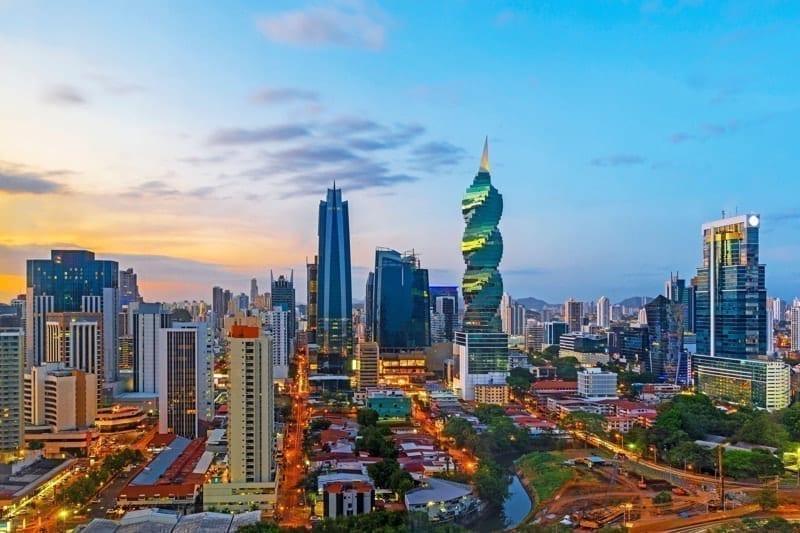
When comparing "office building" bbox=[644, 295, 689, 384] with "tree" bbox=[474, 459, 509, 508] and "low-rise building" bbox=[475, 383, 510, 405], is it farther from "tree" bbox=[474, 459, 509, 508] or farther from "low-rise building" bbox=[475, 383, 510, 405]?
"tree" bbox=[474, 459, 509, 508]

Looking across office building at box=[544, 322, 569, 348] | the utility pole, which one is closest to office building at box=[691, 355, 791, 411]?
the utility pole

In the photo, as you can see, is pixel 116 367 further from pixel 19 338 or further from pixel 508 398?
pixel 508 398

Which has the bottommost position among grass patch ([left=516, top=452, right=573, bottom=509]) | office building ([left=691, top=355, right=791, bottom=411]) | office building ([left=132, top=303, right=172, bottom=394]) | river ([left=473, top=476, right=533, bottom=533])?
river ([left=473, top=476, right=533, bottom=533])

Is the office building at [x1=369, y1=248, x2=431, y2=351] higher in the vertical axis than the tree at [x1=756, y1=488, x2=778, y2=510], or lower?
higher

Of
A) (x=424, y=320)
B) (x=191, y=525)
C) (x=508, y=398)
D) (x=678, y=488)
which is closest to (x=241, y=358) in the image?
(x=191, y=525)

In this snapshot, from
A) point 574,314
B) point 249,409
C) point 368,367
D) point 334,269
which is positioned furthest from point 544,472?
point 574,314

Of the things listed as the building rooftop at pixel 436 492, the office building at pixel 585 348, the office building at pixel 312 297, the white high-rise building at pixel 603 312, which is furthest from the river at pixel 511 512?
the white high-rise building at pixel 603 312

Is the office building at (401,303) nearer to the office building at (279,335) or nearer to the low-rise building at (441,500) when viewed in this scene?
the office building at (279,335)

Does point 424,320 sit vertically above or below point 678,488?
above
